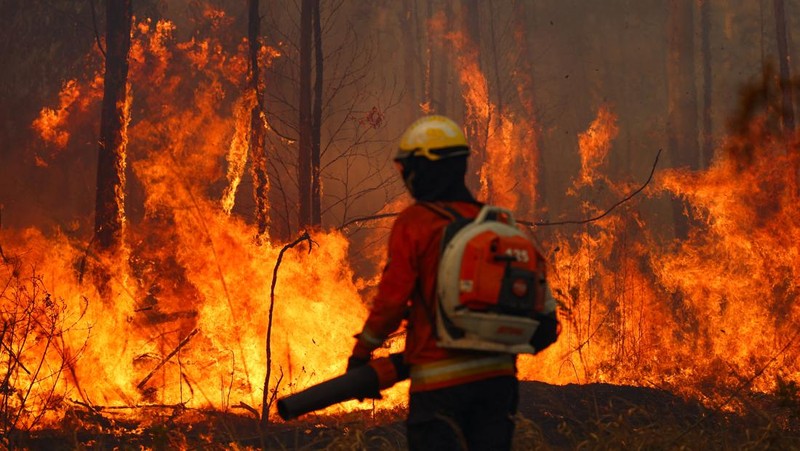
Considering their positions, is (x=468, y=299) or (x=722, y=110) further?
(x=722, y=110)

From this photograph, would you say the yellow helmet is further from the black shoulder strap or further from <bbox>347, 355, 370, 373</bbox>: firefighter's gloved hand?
<bbox>347, 355, 370, 373</bbox>: firefighter's gloved hand

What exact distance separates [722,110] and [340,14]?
56.6ft

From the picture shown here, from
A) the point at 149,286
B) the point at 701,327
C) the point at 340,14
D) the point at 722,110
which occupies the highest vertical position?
the point at 340,14

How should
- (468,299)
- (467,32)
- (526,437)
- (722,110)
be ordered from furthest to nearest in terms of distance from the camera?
(722,110), (467,32), (526,437), (468,299)

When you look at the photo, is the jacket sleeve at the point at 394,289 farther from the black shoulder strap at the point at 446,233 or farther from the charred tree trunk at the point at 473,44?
the charred tree trunk at the point at 473,44

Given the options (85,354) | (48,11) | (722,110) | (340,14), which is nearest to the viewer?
(85,354)

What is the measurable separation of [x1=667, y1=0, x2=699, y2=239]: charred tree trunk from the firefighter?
21.9m

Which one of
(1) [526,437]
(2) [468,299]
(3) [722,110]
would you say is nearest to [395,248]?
(2) [468,299]

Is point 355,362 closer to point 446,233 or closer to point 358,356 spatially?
point 358,356

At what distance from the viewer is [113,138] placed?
39.9ft

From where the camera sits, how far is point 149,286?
15.7m

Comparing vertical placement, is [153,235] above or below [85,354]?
above

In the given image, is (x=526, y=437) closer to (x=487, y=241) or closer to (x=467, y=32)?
(x=487, y=241)

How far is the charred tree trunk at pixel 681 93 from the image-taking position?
974 inches
